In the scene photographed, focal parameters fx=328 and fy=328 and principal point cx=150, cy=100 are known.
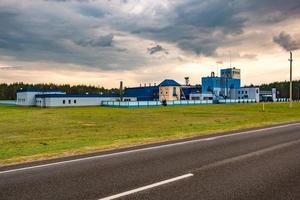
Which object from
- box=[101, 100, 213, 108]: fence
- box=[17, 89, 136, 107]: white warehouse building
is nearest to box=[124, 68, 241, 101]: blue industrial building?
box=[17, 89, 136, 107]: white warehouse building

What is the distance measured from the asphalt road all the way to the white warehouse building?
77534 mm

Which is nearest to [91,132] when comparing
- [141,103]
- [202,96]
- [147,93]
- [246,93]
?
[141,103]

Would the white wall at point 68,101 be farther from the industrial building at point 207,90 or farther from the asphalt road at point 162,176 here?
the asphalt road at point 162,176

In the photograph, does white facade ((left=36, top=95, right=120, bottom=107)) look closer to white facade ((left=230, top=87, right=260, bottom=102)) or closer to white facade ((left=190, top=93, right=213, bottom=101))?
white facade ((left=190, top=93, right=213, bottom=101))

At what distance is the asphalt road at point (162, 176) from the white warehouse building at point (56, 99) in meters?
77.5

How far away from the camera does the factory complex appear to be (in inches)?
3410

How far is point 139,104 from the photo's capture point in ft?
262

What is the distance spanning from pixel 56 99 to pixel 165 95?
3767 centimetres

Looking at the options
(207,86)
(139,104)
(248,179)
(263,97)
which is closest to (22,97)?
(139,104)

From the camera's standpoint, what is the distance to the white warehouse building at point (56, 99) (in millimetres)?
85188

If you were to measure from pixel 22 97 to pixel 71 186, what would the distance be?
3885 inches

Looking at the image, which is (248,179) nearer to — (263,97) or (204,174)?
(204,174)

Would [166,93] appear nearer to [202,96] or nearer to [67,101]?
[202,96]

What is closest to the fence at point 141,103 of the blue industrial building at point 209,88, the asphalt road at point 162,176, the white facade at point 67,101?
the white facade at point 67,101
